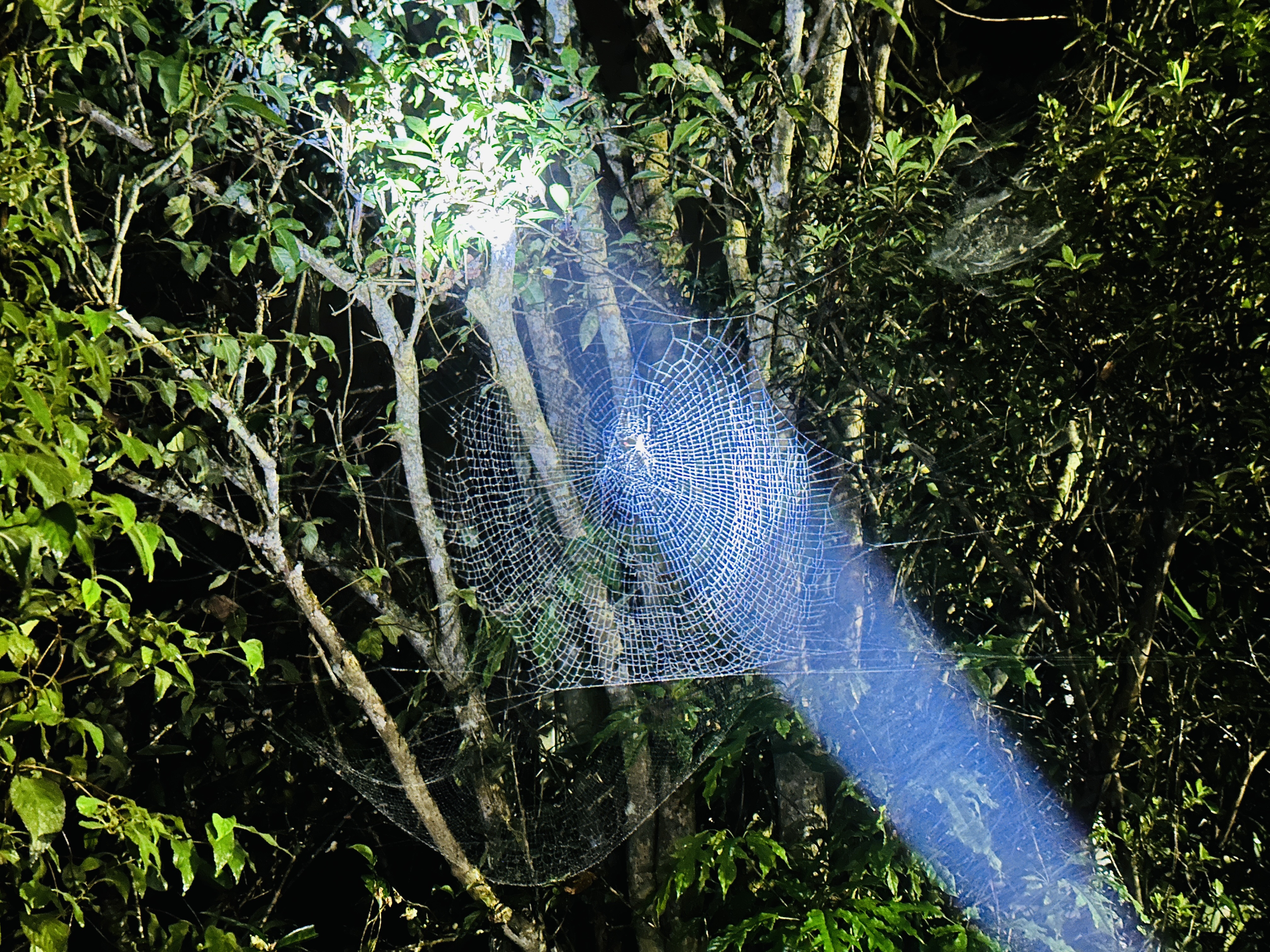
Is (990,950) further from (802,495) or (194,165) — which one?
(194,165)

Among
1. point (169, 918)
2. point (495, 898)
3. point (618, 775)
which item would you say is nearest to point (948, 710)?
point (618, 775)

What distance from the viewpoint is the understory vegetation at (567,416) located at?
131cm

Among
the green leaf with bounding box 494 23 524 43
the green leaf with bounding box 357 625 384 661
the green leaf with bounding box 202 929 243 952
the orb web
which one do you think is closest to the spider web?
the orb web

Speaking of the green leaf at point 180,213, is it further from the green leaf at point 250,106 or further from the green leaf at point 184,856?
the green leaf at point 184,856

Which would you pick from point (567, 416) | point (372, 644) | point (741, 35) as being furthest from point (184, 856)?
point (741, 35)

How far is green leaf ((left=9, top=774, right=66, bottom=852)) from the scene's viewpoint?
1206 millimetres

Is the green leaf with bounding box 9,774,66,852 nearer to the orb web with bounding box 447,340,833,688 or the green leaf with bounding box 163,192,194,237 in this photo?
the orb web with bounding box 447,340,833,688

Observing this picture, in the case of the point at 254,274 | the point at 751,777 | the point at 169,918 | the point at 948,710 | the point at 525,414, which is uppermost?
the point at 254,274

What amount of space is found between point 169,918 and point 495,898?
558 millimetres

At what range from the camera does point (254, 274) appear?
1.72 meters

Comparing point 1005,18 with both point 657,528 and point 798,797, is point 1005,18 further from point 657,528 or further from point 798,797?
point 798,797

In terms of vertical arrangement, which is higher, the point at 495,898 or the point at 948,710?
the point at 948,710

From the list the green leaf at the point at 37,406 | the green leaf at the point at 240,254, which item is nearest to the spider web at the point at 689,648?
the green leaf at the point at 240,254

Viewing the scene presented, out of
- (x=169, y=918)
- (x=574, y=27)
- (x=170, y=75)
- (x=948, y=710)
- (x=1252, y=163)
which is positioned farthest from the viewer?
(x=574, y=27)
